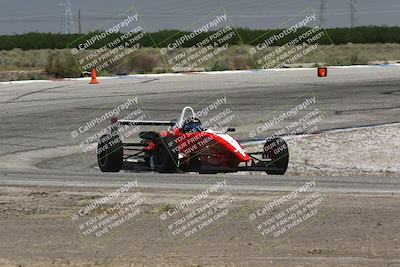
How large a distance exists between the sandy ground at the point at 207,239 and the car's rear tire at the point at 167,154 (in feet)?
11.5

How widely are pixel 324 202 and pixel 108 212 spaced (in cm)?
297

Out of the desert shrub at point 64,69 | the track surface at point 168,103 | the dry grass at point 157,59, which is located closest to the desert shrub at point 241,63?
the dry grass at point 157,59

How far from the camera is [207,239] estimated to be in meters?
11.0

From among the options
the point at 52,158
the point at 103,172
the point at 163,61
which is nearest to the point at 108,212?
the point at 103,172

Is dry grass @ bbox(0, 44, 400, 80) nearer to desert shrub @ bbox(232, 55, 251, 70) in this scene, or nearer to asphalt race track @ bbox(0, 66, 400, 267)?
desert shrub @ bbox(232, 55, 251, 70)

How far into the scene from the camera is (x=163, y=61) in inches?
2154

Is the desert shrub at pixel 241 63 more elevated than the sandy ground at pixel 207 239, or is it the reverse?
the sandy ground at pixel 207 239

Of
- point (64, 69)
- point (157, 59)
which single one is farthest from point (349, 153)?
point (157, 59)

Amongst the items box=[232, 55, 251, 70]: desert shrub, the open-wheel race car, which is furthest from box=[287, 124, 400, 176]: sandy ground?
box=[232, 55, 251, 70]: desert shrub

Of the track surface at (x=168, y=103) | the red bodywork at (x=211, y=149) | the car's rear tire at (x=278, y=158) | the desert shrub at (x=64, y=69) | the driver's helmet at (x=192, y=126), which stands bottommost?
the desert shrub at (x=64, y=69)

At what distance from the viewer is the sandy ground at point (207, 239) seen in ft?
31.8

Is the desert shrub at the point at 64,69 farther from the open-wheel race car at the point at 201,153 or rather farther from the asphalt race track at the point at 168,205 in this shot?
the open-wheel race car at the point at 201,153

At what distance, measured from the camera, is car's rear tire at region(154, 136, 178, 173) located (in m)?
17.3

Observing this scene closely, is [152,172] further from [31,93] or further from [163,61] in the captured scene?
[163,61]
